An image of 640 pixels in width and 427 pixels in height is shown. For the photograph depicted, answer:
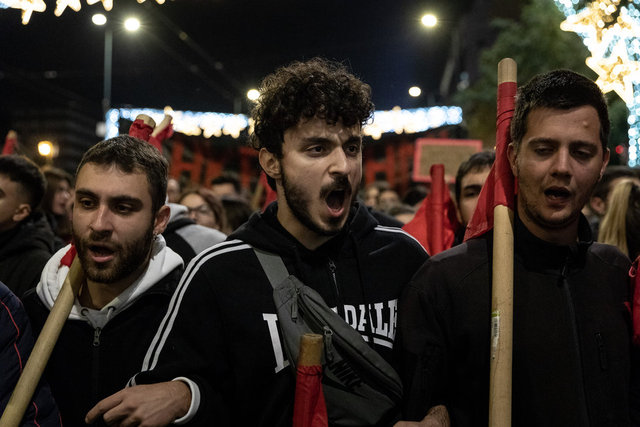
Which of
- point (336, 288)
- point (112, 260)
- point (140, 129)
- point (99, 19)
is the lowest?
point (336, 288)

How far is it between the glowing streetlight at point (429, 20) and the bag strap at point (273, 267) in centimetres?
981

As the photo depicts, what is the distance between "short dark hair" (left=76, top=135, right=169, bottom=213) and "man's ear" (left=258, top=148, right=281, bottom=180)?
0.52 metres

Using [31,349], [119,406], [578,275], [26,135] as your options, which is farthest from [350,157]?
[26,135]

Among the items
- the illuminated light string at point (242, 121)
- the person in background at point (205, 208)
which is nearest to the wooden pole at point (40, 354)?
the person in background at point (205, 208)

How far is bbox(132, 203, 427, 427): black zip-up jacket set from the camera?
227 cm

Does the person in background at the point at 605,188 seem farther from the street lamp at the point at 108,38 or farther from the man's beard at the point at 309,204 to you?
the street lamp at the point at 108,38

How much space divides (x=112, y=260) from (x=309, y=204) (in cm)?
89

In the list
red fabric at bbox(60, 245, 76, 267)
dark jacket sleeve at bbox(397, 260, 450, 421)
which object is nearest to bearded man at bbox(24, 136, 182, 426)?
red fabric at bbox(60, 245, 76, 267)

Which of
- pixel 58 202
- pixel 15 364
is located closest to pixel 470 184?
pixel 15 364

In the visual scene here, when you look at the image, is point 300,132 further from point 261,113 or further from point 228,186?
point 228,186

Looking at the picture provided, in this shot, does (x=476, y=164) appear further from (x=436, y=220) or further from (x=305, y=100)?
(x=305, y=100)

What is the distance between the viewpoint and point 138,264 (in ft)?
9.08

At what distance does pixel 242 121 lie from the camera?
Answer: 12.8 metres

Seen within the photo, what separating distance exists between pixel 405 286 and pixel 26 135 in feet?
52.1
